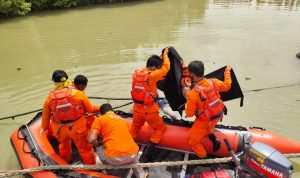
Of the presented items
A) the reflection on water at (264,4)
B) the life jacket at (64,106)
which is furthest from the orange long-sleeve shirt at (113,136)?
the reflection on water at (264,4)

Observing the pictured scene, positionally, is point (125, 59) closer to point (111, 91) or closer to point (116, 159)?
point (111, 91)

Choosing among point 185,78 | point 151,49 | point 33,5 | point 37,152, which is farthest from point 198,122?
point 33,5

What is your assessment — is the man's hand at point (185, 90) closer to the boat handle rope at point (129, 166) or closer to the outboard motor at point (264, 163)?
the boat handle rope at point (129, 166)

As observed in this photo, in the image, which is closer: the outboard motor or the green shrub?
the outboard motor

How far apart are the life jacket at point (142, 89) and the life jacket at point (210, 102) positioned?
688 millimetres

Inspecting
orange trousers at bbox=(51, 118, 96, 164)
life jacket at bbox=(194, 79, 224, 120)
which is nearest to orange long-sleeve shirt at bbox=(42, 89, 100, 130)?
orange trousers at bbox=(51, 118, 96, 164)

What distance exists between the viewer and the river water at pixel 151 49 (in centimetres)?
671

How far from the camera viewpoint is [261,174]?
3.17 m

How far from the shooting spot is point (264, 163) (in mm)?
3135

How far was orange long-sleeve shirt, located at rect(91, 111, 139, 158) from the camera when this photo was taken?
3850mm

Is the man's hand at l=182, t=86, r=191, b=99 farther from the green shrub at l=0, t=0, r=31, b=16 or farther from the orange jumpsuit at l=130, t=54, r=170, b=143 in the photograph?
the green shrub at l=0, t=0, r=31, b=16

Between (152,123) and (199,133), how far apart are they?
0.73m

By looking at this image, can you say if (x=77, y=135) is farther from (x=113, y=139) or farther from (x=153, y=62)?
(x=153, y=62)

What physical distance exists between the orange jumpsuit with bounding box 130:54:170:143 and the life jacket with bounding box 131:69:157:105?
0.19ft
